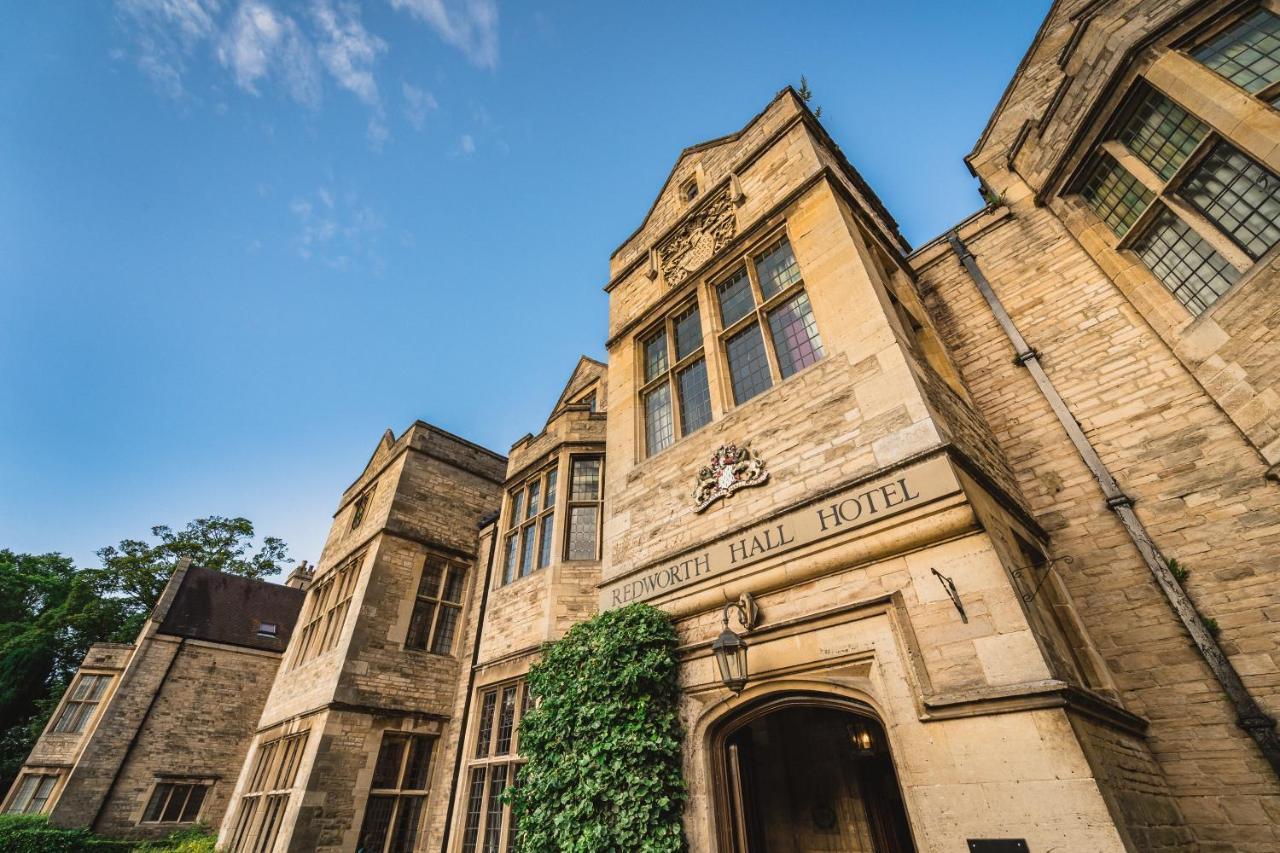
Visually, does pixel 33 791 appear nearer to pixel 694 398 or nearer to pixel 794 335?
pixel 694 398

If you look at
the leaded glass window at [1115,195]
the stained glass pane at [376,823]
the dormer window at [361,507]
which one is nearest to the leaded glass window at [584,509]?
the stained glass pane at [376,823]

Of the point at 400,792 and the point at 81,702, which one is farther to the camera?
the point at 81,702

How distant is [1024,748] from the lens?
3.30 meters

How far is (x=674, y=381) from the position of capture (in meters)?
8.14

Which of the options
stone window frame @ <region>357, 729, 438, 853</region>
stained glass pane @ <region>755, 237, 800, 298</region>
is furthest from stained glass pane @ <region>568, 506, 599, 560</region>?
stone window frame @ <region>357, 729, 438, 853</region>

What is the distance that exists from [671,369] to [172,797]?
21607 mm

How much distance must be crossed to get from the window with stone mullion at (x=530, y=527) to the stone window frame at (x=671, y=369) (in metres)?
3.07

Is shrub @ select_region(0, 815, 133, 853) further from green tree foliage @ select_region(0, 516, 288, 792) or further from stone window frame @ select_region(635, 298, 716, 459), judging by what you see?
stone window frame @ select_region(635, 298, 716, 459)

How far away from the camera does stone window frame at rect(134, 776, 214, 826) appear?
16141 mm

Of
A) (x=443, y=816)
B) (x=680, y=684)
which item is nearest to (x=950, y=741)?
(x=680, y=684)

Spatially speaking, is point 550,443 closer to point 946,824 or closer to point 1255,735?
point 946,824

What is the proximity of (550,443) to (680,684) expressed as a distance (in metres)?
6.19

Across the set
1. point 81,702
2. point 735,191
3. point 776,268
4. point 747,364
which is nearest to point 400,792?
point 747,364

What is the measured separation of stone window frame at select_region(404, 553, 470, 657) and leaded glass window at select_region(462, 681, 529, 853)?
301 centimetres
